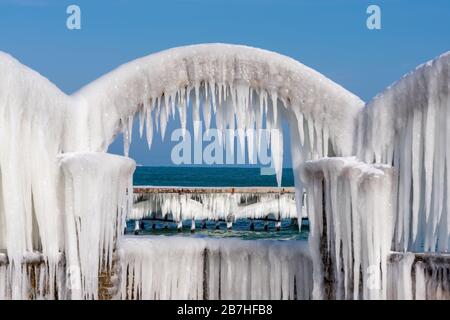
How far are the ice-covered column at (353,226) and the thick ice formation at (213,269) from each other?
4.02 feet

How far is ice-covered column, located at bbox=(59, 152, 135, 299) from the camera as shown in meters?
11.1

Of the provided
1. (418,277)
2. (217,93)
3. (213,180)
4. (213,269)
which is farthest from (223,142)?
(213,180)

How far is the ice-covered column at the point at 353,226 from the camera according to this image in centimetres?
1088

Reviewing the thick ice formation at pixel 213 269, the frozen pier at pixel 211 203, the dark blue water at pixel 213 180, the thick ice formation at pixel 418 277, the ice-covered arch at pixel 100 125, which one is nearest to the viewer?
the thick ice formation at pixel 418 277

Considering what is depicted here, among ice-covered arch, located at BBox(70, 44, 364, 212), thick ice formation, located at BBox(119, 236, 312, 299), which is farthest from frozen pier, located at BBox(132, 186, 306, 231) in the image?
ice-covered arch, located at BBox(70, 44, 364, 212)

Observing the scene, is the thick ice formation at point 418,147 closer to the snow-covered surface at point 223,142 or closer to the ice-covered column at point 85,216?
the snow-covered surface at point 223,142

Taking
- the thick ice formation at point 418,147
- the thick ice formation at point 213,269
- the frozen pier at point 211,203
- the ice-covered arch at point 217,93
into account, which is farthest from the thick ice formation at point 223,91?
the frozen pier at point 211,203

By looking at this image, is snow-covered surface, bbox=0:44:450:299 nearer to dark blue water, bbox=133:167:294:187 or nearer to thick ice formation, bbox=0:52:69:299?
thick ice formation, bbox=0:52:69:299

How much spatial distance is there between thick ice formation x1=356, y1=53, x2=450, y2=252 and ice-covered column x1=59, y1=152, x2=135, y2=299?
4.12 meters

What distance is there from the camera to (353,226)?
11.0 metres

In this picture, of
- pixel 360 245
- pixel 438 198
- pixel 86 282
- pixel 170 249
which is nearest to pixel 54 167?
pixel 86 282

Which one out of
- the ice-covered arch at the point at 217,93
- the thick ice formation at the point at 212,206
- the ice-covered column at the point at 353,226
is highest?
Result: the ice-covered arch at the point at 217,93
